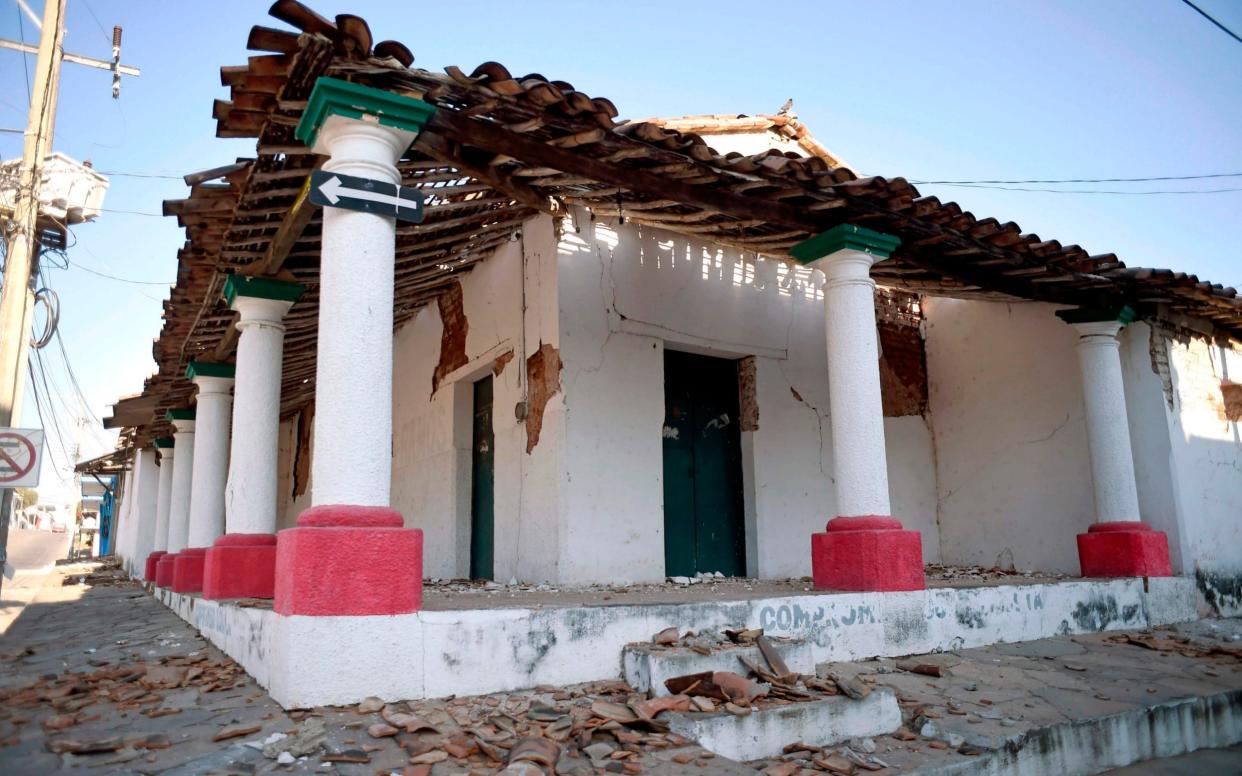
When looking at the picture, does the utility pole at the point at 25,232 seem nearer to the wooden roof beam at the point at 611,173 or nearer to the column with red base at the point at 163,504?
the column with red base at the point at 163,504

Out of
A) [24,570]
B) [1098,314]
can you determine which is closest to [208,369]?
[1098,314]

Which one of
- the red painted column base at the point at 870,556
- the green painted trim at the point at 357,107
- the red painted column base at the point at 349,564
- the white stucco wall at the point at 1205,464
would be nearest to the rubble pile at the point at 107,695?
the red painted column base at the point at 349,564

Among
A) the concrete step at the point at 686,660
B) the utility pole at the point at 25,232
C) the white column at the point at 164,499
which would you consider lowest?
the concrete step at the point at 686,660

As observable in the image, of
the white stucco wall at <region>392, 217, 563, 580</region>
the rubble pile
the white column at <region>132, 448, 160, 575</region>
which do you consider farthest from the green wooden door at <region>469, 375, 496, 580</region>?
the white column at <region>132, 448, 160, 575</region>

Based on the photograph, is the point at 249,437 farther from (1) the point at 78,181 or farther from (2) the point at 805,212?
(1) the point at 78,181

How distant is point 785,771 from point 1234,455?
748 centimetres

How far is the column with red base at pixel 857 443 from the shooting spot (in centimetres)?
536

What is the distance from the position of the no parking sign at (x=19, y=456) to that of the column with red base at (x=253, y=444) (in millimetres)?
3116

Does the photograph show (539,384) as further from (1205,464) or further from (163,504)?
(163,504)

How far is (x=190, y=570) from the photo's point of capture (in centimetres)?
804

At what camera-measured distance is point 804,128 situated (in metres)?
9.05

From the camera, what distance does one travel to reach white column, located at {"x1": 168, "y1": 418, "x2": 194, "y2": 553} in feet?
34.4

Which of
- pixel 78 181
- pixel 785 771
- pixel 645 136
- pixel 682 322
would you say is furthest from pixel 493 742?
pixel 78 181

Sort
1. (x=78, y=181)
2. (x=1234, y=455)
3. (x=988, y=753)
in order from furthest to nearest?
(x=78, y=181) < (x=1234, y=455) < (x=988, y=753)
